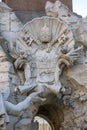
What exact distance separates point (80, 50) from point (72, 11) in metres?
1.39

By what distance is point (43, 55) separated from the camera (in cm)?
903

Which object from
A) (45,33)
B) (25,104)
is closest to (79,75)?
(45,33)

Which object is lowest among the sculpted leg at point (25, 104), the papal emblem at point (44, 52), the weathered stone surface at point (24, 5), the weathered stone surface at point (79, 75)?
the sculpted leg at point (25, 104)

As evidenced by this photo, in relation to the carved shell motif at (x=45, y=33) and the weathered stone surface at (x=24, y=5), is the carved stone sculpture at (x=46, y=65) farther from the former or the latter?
the weathered stone surface at (x=24, y=5)

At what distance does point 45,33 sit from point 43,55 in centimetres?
49

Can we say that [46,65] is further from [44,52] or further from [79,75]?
[79,75]

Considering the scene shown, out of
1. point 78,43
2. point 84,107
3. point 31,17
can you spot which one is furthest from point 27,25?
point 84,107

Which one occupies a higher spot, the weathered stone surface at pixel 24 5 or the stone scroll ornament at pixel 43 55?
the weathered stone surface at pixel 24 5

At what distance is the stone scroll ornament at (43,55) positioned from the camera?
862 cm

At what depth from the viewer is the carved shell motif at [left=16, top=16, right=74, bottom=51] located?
9.14 meters

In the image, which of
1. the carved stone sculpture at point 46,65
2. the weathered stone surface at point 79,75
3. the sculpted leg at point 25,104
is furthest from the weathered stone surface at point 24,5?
the sculpted leg at point 25,104

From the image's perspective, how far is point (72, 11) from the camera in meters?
10.1

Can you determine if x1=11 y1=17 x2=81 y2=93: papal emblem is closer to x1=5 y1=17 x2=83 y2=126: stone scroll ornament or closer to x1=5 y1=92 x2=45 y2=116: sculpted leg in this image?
x1=5 y1=17 x2=83 y2=126: stone scroll ornament

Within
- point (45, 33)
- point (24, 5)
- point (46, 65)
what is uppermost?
point (24, 5)
